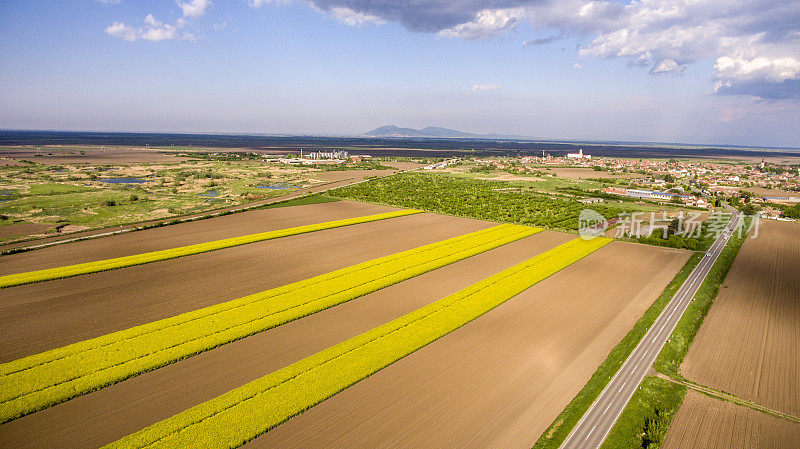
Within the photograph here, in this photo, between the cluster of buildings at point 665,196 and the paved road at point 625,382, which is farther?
the cluster of buildings at point 665,196

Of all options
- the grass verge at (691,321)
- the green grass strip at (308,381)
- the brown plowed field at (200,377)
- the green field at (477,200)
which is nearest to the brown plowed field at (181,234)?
the green field at (477,200)

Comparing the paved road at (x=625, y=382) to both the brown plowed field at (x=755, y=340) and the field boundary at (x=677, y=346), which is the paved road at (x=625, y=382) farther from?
the brown plowed field at (x=755, y=340)

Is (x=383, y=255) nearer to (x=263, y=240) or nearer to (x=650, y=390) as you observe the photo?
(x=263, y=240)

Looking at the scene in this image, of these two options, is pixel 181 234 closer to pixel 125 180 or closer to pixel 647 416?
pixel 647 416

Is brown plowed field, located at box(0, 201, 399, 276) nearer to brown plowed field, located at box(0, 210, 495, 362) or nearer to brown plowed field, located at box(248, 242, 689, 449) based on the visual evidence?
brown plowed field, located at box(0, 210, 495, 362)

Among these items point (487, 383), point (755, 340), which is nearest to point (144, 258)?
point (487, 383)

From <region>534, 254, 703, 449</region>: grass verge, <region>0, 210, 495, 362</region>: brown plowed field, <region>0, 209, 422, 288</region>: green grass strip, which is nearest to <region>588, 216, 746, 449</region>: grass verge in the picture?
<region>534, 254, 703, 449</region>: grass verge

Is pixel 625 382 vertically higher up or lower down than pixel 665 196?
lower down

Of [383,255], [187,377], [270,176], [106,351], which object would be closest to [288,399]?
[187,377]
